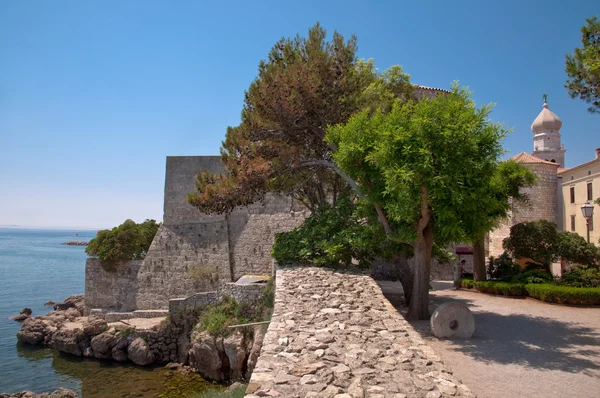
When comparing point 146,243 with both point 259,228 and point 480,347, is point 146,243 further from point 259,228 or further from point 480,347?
point 480,347

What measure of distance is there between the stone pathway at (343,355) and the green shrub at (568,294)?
800cm

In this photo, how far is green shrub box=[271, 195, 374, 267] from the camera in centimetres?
1120

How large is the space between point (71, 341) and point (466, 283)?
19.0m

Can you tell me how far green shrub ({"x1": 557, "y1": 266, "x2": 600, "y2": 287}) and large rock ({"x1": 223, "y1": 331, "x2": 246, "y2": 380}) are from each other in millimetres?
11542

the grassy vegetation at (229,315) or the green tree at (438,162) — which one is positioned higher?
the green tree at (438,162)

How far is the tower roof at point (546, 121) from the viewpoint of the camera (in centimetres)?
3369

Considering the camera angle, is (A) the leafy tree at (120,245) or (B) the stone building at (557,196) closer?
(A) the leafy tree at (120,245)

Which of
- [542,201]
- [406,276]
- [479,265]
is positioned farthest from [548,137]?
[406,276]

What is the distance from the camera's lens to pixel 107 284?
79.0 ft

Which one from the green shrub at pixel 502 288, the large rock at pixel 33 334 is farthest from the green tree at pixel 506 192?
the large rock at pixel 33 334

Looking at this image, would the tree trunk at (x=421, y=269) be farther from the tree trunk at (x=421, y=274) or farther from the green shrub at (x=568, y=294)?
the green shrub at (x=568, y=294)

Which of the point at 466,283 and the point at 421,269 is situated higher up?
the point at 421,269

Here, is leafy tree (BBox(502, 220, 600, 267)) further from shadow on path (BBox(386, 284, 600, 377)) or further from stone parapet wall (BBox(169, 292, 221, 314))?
stone parapet wall (BBox(169, 292, 221, 314))

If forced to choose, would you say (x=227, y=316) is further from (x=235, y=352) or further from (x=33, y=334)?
(x=33, y=334)
